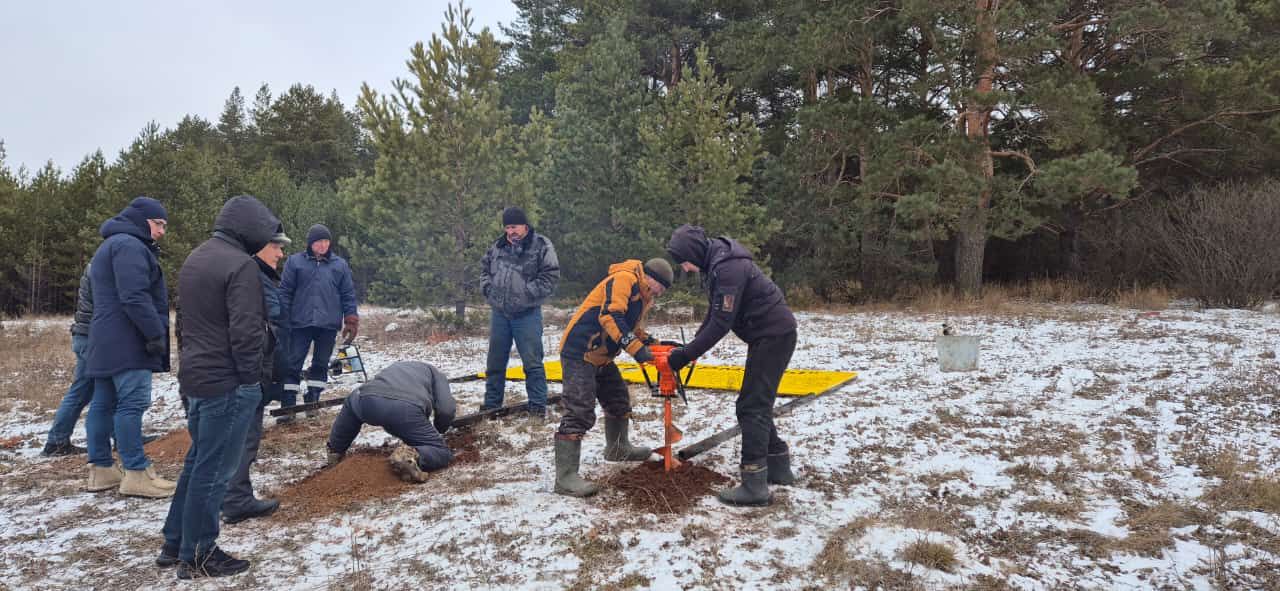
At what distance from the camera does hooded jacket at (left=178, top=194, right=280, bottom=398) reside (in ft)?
9.26

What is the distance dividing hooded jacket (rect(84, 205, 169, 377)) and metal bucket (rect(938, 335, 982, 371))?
6598mm

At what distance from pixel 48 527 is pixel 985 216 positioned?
1449 centimetres

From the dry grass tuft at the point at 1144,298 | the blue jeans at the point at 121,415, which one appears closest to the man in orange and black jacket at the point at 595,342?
the blue jeans at the point at 121,415

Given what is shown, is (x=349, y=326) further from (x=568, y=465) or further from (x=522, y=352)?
(x=568, y=465)

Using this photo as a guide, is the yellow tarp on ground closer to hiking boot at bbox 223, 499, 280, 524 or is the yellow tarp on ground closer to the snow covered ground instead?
the snow covered ground

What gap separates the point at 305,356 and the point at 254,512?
2.36m

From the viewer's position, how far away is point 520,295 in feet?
18.1

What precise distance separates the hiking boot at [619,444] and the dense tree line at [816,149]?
295 inches

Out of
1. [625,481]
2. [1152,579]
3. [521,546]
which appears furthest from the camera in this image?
[625,481]

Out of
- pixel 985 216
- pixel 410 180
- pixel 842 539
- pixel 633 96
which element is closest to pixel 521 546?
pixel 842 539

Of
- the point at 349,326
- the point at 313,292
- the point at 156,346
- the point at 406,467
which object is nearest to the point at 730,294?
the point at 406,467

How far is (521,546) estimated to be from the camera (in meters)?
3.15

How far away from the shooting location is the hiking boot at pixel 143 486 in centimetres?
393

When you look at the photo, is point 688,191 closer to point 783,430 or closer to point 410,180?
point 410,180
